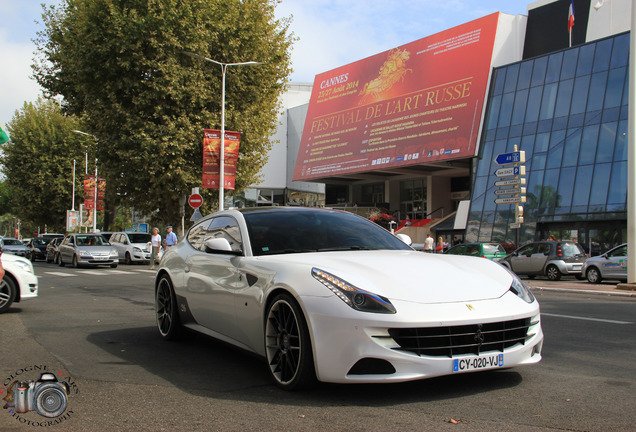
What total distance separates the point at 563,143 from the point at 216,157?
22.1 m

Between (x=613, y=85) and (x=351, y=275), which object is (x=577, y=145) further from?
(x=351, y=275)

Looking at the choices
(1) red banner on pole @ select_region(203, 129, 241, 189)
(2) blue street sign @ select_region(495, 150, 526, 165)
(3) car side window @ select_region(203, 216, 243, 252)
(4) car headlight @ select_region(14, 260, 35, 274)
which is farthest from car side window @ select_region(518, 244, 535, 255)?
(3) car side window @ select_region(203, 216, 243, 252)

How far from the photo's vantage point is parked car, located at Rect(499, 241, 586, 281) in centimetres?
2319

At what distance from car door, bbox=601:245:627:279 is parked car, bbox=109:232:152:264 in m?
21.9

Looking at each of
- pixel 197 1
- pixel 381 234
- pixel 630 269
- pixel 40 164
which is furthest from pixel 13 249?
pixel 381 234

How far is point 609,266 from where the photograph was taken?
21.1 m

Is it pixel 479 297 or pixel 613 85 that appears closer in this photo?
pixel 479 297

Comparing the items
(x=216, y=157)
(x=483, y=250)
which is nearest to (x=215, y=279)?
(x=483, y=250)

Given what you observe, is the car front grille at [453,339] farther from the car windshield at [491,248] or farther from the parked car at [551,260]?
the car windshield at [491,248]

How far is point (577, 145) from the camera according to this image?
121 feet

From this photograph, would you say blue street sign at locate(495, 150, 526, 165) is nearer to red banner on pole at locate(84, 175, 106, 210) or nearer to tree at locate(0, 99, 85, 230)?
red banner on pole at locate(84, 175, 106, 210)

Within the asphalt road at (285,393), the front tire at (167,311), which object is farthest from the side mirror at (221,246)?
the front tire at (167,311)

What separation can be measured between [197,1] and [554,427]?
92.2 ft
